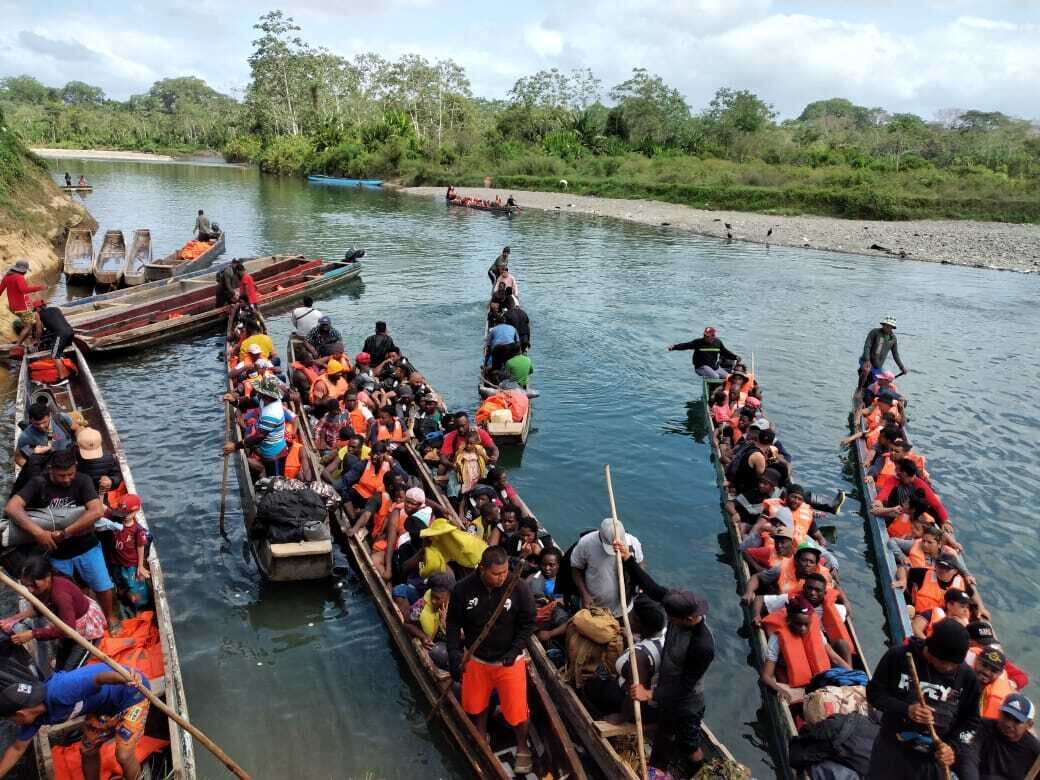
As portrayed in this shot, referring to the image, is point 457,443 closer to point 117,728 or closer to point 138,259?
point 117,728

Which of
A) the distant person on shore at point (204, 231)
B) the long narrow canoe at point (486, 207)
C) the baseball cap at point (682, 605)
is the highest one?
the long narrow canoe at point (486, 207)

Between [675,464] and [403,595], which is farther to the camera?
[675,464]

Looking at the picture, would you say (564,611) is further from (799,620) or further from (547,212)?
(547,212)

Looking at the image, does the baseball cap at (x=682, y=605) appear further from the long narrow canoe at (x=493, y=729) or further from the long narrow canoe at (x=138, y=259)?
the long narrow canoe at (x=138, y=259)

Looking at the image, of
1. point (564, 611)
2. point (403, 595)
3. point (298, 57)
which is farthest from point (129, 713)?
point (298, 57)

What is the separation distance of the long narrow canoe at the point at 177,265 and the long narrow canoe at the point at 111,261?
963 mm

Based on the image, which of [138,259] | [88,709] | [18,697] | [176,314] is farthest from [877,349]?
[138,259]

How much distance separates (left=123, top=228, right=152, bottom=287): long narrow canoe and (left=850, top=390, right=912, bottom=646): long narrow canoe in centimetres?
2060

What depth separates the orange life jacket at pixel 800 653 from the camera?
19.9ft

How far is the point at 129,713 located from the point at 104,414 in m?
7.08

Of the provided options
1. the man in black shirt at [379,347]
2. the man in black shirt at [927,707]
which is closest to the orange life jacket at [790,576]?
the man in black shirt at [927,707]

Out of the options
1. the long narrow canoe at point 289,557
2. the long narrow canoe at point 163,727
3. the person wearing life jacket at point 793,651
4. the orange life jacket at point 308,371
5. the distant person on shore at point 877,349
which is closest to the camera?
the long narrow canoe at point 163,727

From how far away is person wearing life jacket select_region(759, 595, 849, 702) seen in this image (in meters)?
6.02

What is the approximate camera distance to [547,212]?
47.4 meters
